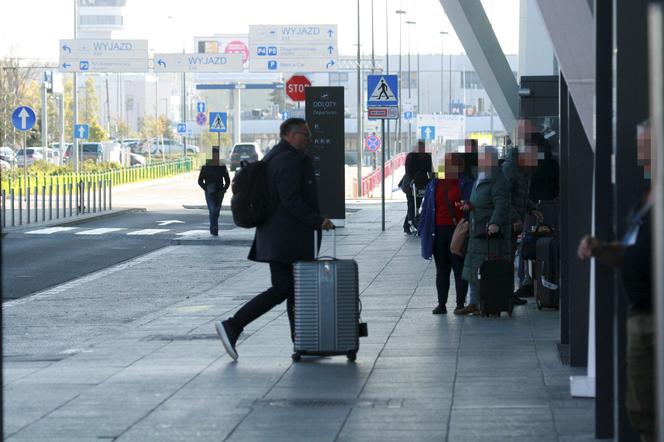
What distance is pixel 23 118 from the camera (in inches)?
1458

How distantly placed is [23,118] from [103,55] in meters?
25.2

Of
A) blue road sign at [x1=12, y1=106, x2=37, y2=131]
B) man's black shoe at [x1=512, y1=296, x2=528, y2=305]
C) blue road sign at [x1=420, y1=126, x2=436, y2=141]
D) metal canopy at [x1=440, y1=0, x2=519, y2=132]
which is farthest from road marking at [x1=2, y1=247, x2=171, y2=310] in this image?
blue road sign at [x1=420, y1=126, x2=436, y2=141]

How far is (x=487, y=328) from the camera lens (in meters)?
12.6

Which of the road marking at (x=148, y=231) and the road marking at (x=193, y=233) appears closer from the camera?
the road marking at (x=193, y=233)

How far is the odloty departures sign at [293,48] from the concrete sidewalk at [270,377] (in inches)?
1652

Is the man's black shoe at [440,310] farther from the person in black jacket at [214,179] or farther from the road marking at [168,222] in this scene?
the road marking at [168,222]

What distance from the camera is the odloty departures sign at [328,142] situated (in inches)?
1011

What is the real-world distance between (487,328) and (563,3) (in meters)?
4.95

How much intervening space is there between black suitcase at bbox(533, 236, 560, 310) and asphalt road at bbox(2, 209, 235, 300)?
5.81m

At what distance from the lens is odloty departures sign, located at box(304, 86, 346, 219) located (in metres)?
25.7

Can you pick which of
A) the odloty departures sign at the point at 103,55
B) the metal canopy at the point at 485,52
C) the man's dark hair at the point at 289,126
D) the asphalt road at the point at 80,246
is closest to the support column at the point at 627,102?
the man's dark hair at the point at 289,126

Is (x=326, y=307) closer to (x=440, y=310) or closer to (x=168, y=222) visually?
(x=440, y=310)

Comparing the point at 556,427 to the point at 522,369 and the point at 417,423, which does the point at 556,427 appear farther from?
the point at 522,369

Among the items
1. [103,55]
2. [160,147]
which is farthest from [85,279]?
[160,147]
